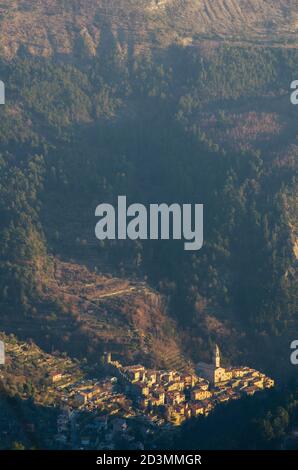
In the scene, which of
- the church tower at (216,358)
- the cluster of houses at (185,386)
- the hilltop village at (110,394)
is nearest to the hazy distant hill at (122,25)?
the church tower at (216,358)

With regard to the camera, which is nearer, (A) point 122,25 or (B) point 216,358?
(B) point 216,358

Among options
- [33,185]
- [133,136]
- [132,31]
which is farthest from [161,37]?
[33,185]

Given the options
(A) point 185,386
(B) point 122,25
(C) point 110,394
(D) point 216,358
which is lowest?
(C) point 110,394

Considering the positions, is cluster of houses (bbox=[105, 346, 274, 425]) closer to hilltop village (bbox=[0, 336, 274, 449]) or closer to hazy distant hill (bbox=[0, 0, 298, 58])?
hilltop village (bbox=[0, 336, 274, 449])

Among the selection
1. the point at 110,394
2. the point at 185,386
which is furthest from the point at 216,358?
the point at 110,394

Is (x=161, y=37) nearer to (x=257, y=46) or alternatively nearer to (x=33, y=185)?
(x=257, y=46)

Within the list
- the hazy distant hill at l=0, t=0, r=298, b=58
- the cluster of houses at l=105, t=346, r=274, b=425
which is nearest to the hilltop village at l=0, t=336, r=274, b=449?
the cluster of houses at l=105, t=346, r=274, b=425

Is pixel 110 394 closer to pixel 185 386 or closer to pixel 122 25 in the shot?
pixel 185 386
